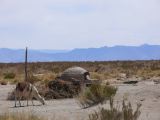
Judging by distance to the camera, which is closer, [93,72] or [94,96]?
[94,96]

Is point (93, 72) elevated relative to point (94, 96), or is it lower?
elevated

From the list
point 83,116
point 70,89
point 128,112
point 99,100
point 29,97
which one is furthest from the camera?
point 70,89

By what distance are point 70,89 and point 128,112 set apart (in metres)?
15.7

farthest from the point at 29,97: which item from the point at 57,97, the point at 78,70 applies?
the point at 78,70

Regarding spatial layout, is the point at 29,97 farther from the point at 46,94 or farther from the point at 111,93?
the point at 111,93

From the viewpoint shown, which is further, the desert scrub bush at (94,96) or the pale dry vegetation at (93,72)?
the pale dry vegetation at (93,72)

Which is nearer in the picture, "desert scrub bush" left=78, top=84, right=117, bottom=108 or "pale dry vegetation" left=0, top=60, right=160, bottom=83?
"desert scrub bush" left=78, top=84, right=117, bottom=108

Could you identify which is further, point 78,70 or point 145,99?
point 78,70

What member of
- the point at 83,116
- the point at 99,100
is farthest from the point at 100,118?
the point at 99,100

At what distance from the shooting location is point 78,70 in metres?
32.1

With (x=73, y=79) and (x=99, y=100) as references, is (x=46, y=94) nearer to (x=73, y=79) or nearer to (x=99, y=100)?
(x=73, y=79)

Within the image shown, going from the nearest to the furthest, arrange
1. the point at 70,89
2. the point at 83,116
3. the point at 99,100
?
the point at 83,116 → the point at 99,100 → the point at 70,89

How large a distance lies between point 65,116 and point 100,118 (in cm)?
434

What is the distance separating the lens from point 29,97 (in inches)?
1089
